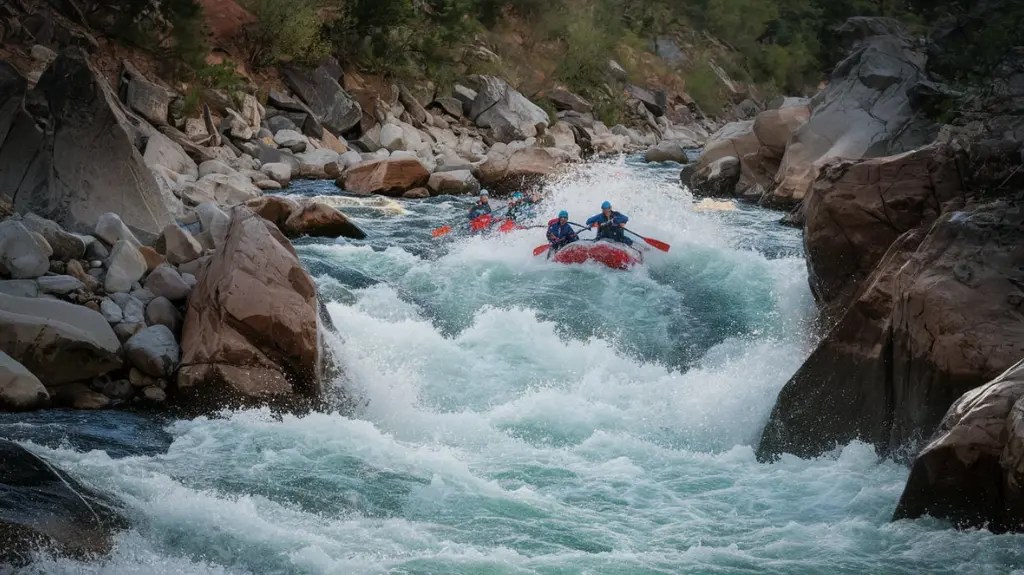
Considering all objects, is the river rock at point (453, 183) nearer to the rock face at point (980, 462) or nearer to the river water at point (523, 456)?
the river water at point (523, 456)

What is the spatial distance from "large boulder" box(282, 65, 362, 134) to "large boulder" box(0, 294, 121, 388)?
14.6m

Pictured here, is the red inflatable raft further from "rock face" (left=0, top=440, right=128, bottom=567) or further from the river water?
"rock face" (left=0, top=440, right=128, bottom=567)

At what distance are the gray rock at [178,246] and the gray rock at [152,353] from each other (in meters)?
1.32

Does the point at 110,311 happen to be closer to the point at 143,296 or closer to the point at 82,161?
the point at 143,296

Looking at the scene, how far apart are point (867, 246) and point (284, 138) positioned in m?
13.8

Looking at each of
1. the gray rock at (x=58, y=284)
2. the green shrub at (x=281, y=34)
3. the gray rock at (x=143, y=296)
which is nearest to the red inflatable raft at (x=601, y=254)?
the gray rock at (x=143, y=296)

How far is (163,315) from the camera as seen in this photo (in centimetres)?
805

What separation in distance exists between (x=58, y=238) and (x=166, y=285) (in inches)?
35.8

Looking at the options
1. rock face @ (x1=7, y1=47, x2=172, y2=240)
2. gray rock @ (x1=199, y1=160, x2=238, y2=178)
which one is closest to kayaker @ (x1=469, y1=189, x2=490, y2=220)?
gray rock @ (x1=199, y1=160, x2=238, y2=178)

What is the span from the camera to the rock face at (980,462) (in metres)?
5.12

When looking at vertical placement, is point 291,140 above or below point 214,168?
above

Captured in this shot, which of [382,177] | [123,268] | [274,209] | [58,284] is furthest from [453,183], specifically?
[58,284]

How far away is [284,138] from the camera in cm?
1944

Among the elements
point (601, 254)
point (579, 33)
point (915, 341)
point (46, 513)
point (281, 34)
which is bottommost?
point (46, 513)
